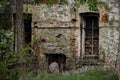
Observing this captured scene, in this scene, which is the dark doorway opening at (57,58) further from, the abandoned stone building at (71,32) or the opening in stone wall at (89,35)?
the opening in stone wall at (89,35)

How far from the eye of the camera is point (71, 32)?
1449 cm

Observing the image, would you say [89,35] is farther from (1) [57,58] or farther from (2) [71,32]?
(1) [57,58]

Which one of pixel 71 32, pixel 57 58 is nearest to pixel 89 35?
pixel 71 32

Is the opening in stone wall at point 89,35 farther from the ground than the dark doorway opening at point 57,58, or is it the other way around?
the opening in stone wall at point 89,35

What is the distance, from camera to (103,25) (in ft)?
46.3

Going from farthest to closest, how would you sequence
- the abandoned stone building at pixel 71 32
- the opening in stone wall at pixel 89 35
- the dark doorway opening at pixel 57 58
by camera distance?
the dark doorway opening at pixel 57 58
the opening in stone wall at pixel 89 35
the abandoned stone building at pixel 71 32

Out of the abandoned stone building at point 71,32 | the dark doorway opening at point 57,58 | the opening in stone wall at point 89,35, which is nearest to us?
the abandoned stone building at point 71,32

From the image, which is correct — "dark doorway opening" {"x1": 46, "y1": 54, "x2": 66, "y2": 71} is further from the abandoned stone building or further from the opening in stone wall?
the opening in stone wall

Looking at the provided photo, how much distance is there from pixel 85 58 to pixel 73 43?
691 millimetres

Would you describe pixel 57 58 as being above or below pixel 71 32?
below

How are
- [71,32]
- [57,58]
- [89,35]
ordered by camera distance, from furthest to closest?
[57,58], [89,35], [71,32]

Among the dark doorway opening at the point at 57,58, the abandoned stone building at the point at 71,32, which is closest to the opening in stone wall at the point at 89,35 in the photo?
the abandoned stone building at the point at 71,32

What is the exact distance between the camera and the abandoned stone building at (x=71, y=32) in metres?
14.2

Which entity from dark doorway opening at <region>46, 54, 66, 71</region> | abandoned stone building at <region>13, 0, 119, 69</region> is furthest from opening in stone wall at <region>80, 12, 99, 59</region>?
dark doorway opening at <region>46, 54, 66, 71</region>
